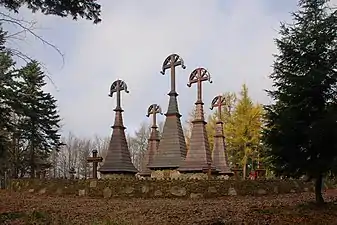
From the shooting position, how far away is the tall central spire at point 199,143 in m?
19.8

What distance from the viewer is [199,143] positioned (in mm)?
20453

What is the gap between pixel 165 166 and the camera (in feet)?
69.6

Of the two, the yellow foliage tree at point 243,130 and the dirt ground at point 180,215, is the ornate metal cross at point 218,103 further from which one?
the dirt ground at point 180,215

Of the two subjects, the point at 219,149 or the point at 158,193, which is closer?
the point at 158,193

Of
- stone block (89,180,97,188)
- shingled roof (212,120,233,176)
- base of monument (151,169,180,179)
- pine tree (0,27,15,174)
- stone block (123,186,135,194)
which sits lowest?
stone block (123,186,135,194)

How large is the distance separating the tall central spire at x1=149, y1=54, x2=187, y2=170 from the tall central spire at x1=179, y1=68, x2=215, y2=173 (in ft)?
3.25

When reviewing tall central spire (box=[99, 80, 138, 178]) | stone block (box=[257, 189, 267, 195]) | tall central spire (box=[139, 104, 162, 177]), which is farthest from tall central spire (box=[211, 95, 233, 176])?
stone block (box=[257, 189, 267, 195])

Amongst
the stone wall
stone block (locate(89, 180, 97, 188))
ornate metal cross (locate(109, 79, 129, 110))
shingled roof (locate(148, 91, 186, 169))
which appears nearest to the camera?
the stone wall

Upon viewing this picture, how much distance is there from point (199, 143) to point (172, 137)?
2024 mm

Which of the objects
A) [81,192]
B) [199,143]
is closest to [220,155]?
[199,143]

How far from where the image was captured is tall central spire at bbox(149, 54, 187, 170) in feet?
70.0

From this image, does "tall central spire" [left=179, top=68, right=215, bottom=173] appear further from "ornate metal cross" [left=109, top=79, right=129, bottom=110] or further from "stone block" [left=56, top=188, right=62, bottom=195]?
"stone block" [left=56, top=188, right=62, bottom=195]

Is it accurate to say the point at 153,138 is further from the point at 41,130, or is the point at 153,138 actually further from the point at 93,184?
the point at 93,184

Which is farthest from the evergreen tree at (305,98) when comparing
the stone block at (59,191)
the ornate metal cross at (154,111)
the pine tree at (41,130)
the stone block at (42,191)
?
the pine tree at (41,130)
